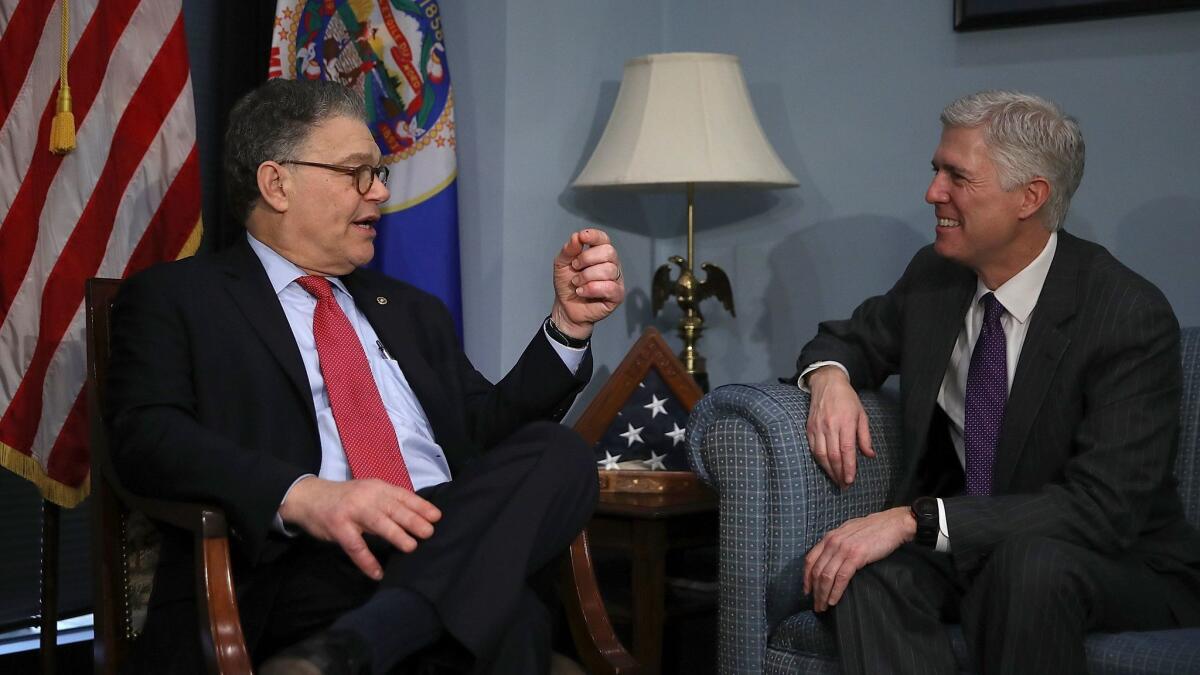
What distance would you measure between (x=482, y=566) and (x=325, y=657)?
262mm

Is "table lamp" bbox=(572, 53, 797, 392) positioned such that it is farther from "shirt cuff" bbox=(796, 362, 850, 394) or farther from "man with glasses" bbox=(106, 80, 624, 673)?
"man with glasses" bbox=(106, 80, 624, 673)

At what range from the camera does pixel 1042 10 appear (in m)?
3.09

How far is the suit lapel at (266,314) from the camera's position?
206 centimetres

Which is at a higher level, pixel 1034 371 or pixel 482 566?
pixel 1034 371

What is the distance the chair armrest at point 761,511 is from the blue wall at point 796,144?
111 cm

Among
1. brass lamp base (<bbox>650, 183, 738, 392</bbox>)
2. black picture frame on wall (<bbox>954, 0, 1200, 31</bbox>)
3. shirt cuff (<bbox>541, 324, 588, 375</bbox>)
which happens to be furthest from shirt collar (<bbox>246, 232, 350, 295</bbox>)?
black picture frame on wall (<bbox>954, 0, 1200, 31</bbox>)

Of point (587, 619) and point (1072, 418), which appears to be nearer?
point (587, 619)

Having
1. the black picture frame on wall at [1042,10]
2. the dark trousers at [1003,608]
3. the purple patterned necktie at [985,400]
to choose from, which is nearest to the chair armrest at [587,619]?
the dark trousers at [1003,608]

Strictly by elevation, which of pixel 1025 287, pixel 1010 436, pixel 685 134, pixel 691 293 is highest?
pixel 685 134

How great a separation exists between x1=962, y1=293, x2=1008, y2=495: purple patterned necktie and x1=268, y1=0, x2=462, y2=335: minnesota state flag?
1263 millimetres

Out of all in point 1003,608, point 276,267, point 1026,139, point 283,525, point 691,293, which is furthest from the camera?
point 691,293

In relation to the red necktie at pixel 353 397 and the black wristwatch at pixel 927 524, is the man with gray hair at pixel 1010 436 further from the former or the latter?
the red necktie at pixel 353 397

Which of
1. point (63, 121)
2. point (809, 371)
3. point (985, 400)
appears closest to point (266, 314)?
point (63, 121)

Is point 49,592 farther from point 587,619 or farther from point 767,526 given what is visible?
point 767,526
